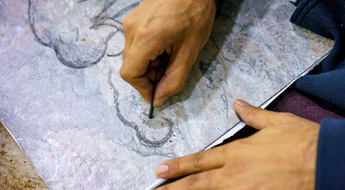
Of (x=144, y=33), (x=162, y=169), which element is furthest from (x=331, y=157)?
(x=144, y=33)

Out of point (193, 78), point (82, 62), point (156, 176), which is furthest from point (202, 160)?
point (82, 62)

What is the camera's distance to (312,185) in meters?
0.52

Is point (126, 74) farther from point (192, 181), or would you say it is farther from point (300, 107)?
point (300, 107)

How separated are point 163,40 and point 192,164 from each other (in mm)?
325

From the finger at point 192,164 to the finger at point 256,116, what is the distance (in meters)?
0.14

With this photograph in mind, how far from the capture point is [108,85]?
820mm

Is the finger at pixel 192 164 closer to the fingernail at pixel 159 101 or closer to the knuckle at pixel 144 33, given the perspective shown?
the fingernail at pixel 159 101

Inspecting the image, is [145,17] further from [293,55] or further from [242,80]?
[293,55]

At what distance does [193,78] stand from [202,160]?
0.29 m

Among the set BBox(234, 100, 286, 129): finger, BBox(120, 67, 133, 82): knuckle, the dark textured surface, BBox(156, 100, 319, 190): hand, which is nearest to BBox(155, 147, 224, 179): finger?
BBox(156, 100, 319, 190): hand

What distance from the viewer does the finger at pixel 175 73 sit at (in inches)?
28.5

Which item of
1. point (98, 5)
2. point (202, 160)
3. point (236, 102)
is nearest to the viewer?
point (202, 160)

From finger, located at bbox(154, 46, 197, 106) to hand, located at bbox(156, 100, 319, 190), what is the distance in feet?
0.65

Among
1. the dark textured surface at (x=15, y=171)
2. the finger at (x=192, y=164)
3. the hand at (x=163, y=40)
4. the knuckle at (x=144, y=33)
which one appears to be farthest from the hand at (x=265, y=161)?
the dark textured surface at (x=15, y=171)
